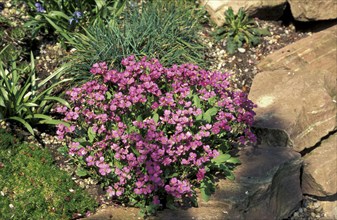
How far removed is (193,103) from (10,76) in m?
1.99

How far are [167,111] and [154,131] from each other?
22 cm

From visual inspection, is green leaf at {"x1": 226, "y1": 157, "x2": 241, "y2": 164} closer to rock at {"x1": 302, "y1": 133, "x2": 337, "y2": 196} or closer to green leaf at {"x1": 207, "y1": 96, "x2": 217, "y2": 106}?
green leaf at {"x1": 207, "y1": 96, "x2": 217, "y2": 106}

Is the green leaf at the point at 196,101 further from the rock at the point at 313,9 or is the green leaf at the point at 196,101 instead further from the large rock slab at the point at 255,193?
the rock at the point at 313,9

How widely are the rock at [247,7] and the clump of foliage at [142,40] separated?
0.44 metres

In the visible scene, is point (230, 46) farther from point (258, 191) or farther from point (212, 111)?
point (258, 191)

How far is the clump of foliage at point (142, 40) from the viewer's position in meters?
5.85

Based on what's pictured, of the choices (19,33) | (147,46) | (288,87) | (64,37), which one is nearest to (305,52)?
(288,87)

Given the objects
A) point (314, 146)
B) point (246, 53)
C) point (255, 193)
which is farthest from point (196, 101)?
point (246, 53)

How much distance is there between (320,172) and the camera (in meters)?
5.47

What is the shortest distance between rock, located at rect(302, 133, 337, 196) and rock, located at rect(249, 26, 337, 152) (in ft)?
0.46

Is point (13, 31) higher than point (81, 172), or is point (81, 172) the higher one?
point (13, 31)

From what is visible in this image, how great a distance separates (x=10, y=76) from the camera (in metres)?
5.64

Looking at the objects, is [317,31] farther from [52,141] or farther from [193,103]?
[52,141]

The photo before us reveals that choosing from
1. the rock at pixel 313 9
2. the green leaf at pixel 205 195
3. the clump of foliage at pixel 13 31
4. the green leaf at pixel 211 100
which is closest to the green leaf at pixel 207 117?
the green leaf at pixel 211 100
